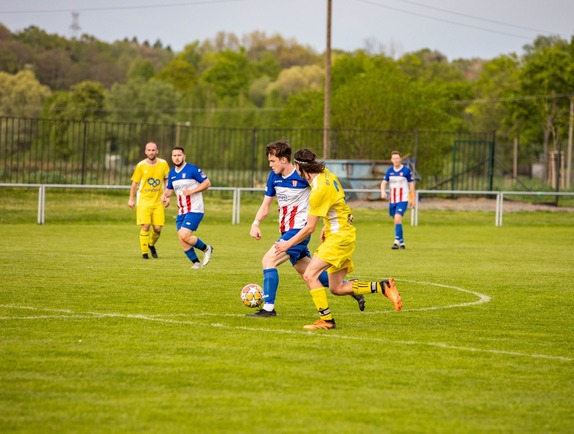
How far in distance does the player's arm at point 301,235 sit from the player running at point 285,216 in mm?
314

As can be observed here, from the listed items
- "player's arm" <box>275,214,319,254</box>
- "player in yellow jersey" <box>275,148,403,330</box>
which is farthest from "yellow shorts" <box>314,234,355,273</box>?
"player's arm" <box>275,214,319,254</box>

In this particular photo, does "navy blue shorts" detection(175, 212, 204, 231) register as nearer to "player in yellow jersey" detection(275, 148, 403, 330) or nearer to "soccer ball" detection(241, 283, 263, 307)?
"soccer ball" detection(241, 283, 263, 307)

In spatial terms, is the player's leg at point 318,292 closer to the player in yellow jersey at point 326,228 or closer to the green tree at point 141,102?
the player in yellow jersey at point 326,228

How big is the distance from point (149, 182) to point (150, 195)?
0.86ft

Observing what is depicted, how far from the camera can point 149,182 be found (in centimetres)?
1906

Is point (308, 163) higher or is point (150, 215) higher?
point (308, 163)

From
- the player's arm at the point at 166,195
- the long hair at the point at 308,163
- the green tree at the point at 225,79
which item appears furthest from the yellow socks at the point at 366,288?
the green tree at the point at 225,79

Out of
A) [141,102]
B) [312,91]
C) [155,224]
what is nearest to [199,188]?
[155,224]

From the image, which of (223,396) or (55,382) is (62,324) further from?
(223,396)

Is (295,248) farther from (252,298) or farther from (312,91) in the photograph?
(312,91)

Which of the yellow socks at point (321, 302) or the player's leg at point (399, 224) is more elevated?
the player's leg at point (399, 224)

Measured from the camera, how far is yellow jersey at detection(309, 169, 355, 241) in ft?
33.3

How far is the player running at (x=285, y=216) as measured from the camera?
Result: 36.5 ft

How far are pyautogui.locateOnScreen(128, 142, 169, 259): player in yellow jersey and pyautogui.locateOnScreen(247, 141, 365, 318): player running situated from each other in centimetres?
755
